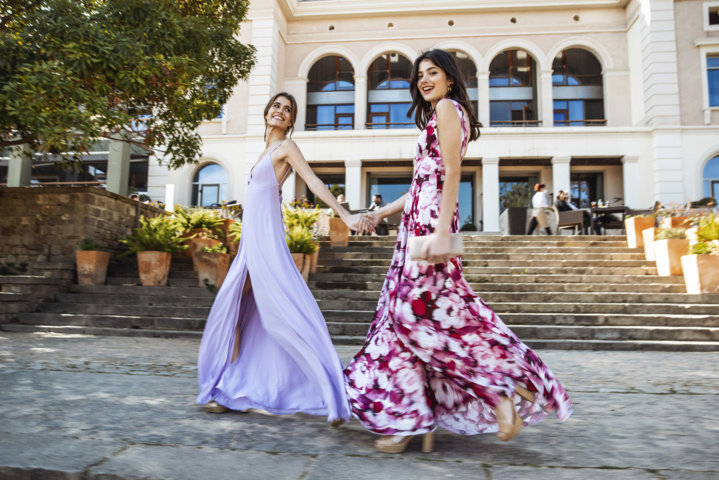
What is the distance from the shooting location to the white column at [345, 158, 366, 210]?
70.3 ft

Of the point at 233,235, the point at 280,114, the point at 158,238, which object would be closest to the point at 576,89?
the point at 233,235

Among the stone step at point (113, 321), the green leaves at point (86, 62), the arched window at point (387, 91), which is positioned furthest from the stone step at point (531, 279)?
the arched window at point (387, 91)

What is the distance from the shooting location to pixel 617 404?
2990mm

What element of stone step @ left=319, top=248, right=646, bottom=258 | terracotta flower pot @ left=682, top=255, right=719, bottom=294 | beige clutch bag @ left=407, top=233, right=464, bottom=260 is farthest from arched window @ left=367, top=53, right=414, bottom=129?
beige clutch bag @ left=407, top=233, right=464, bottom=260

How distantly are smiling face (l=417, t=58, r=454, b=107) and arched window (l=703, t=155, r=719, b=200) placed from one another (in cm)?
2213

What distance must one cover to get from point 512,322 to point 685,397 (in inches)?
132

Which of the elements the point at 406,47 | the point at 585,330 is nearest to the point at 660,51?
the point at 406,47

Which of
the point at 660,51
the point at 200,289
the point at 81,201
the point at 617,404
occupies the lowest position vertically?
the point at 617,404

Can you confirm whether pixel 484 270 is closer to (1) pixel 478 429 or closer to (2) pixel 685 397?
(2) pixel 685 397

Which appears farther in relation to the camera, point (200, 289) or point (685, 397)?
point (200, 289)

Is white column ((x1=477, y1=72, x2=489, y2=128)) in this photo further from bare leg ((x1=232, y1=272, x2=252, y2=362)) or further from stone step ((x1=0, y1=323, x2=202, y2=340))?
bare leg ((x1=232, y1=272, x2=252, y2=362))

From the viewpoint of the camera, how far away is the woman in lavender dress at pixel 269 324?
251 cm

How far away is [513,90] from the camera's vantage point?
2522 cm

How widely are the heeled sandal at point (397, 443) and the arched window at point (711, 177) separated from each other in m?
22.4
